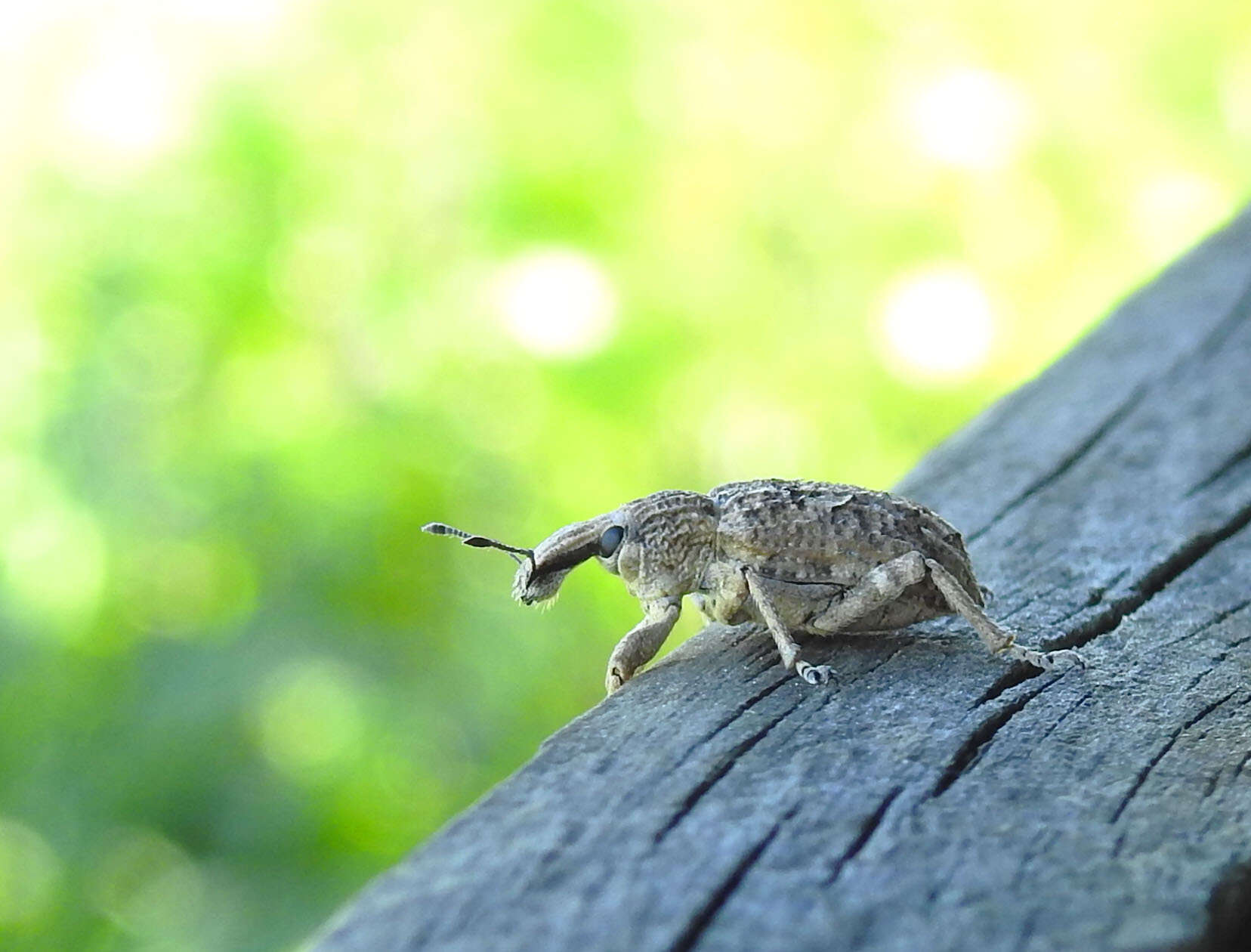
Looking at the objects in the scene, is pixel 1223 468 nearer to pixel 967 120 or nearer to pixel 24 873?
pixel 24 873

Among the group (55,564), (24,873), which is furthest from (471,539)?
(24,873)

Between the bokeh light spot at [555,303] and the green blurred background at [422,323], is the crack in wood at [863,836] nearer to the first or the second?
the green blurred background at [422,323]

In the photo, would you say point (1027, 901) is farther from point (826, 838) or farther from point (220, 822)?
point (220, 822)

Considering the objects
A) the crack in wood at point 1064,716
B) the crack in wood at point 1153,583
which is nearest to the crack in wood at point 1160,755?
the crack in wood at point 1064,716

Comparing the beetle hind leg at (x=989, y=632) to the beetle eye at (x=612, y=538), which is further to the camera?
the beetle eye at (x=612, y=538)

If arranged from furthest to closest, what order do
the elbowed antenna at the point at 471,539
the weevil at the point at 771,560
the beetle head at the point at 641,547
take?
the beetle head at the point at 641,547 < the elbowed antenna at the point at 471,539 < the weevil at the point at 771,560

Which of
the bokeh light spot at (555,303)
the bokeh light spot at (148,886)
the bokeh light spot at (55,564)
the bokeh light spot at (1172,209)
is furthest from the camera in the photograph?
the bokeh light spot at (1172,209)

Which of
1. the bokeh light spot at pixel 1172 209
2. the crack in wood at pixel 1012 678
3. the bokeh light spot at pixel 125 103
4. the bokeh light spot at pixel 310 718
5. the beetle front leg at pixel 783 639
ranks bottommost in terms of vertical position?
the crack in wood at pixel 1012 678
